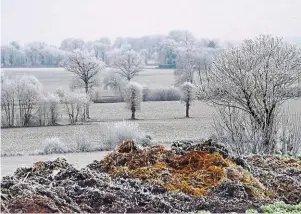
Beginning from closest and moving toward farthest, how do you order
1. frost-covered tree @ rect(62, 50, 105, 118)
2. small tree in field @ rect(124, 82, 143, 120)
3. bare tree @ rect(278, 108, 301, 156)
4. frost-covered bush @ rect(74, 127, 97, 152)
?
bare tree @ rect(278, 108, 301, 156) < frost-covered bush @ rect(74, 127, 97, 152) < small tree in field @ rect(124, 82, 143, 120) < frost-covered tree @ rect(62, 50, 105, 118)

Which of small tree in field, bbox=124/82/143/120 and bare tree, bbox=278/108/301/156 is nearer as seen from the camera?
bare tree, bbox=278/108/301/156

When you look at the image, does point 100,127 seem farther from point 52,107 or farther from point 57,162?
point 57,162

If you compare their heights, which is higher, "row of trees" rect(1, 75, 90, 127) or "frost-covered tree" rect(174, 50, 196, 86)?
"frost-covered tree" rect(174, 50, 196, 86)

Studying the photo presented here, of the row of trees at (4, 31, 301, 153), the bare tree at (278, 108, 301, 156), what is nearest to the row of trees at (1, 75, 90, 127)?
the row of trees at (4, 31, 301, 153)

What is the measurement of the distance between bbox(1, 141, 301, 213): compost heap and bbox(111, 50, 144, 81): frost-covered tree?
37435 mm

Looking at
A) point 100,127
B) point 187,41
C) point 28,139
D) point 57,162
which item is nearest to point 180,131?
point 100,127

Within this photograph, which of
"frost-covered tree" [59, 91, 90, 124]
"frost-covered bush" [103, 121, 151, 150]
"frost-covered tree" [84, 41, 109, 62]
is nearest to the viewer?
"frost-covered bush" [103, 121, 151, 150]

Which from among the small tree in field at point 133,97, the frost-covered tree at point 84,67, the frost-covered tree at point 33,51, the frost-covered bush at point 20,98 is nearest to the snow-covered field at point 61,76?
the frost-covered tree at point 84,67

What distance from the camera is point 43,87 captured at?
132ft

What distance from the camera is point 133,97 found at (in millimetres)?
38906

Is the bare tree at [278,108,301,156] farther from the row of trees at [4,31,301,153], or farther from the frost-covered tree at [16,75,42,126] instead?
the frost-covered tree at [16,75,42,126]

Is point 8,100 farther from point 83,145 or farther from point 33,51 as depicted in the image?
point 83,145

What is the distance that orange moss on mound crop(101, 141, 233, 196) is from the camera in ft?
26.7

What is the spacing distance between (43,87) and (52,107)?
482 centimetres
